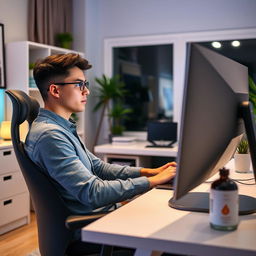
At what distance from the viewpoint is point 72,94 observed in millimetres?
1761

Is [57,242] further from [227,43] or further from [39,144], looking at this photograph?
[227,43]

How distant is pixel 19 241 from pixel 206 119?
8.41 ft

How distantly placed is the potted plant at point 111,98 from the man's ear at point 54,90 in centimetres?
293

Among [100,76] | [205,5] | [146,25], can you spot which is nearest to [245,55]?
[205,5]

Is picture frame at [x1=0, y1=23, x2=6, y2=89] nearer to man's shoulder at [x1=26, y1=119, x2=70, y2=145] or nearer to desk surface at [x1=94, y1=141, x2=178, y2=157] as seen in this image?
desk surface at [x1=94, y1=141, x2=178, y2=157]

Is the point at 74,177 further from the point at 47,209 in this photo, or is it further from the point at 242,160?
the point at 242,160

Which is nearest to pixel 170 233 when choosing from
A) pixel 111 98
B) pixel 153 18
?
pixel 111 98

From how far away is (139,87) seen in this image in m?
5.00

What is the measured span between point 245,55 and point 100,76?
171cm

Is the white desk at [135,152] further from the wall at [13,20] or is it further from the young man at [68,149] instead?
the young man at [68,149]

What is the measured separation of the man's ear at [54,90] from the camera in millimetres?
1744

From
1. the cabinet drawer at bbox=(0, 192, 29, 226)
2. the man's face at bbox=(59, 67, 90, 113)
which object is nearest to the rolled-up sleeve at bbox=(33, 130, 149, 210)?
the man's face at bbox=(59, 67, 90, 113)

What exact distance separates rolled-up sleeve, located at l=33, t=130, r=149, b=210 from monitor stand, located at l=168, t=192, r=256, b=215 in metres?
0.18

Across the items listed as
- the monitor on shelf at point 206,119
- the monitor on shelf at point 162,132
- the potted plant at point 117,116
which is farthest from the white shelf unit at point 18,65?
the monitor on shelf at point 206,119
